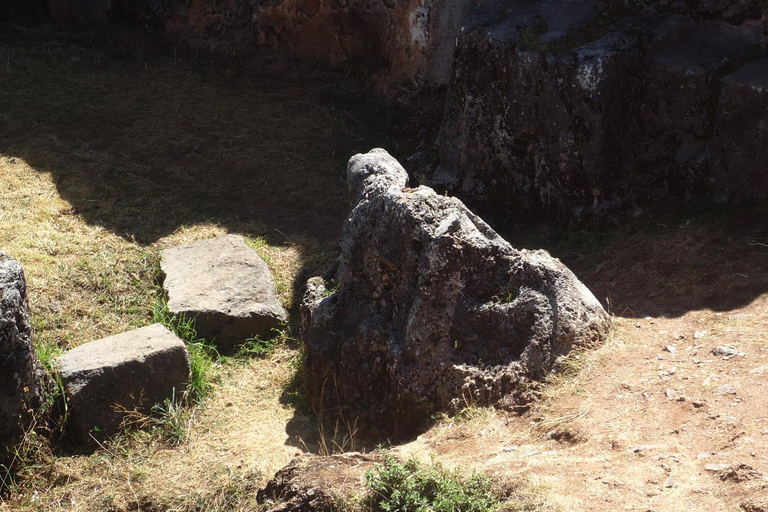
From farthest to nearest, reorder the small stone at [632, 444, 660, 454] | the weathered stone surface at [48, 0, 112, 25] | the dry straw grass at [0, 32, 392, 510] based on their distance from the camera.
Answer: the weathered stone surface at [48, 0, 112, 25] < the dry straw grass at [0, 32, 392, 510] < the small stone at [632, 444, 660, 454]

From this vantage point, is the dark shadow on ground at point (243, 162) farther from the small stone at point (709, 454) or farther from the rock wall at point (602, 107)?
the small stone at point (709, 454)

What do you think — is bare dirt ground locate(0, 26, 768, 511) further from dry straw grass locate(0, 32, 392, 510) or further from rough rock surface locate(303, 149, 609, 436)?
rough rock surface locate(303, 149, 609, 436)

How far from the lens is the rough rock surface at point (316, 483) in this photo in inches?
145

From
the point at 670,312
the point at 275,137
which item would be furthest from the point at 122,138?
the point at 670,312

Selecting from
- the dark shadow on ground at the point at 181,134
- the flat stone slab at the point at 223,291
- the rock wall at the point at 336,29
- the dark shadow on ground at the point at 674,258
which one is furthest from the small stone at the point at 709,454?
the rock wall at the point at 336,29

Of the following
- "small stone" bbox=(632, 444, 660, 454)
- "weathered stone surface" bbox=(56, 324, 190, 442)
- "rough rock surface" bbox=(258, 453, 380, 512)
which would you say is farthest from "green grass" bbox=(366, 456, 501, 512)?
"weathered stone surface" bbox=(56, 324, 190, 442)

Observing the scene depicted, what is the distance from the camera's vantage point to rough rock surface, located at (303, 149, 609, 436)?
4.35 meters

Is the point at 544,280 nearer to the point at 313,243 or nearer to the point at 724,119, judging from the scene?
the point at 724,119

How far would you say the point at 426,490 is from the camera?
3.54m

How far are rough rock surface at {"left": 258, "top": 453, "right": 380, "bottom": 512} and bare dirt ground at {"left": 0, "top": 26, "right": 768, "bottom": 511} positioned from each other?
0.27 m

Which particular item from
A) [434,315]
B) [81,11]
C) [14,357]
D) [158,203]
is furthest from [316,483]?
[81,11]

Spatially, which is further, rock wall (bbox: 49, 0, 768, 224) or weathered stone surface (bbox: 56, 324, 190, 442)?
rock wall (bbox: 49, 0, 768, 224)

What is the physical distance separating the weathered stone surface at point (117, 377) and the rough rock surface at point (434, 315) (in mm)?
887

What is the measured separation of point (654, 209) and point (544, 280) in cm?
203
